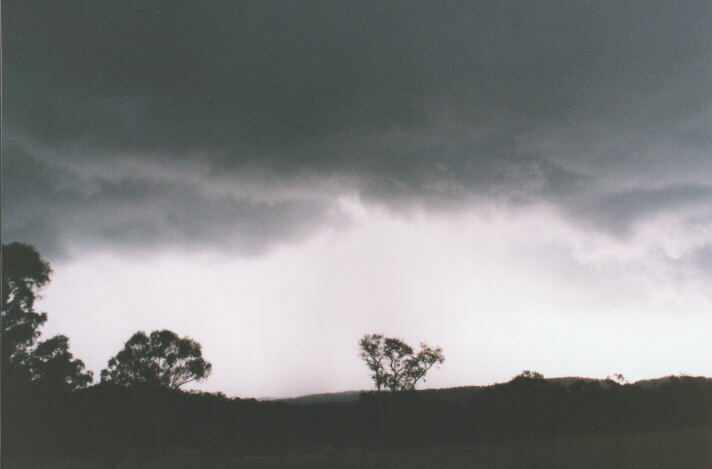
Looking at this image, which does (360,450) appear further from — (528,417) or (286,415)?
(528,417)

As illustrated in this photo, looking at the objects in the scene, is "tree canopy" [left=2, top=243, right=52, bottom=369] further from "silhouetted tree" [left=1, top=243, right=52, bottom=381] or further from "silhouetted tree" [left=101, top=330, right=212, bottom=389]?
"silhouetted tree" [left=101, top=330, right=212, bottom=389]

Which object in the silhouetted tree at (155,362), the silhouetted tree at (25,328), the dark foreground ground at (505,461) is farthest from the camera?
A: the silhouetted tree at (155,362)

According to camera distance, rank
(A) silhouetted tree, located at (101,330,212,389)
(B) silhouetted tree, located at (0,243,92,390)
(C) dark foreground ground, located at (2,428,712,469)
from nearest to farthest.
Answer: (C) dark foreground ground, located at (2,428,712,469) < (B) silhouetted tree, located at (0,243,92,390) < (A) silhouetted tree, located at (101,330,212,389)

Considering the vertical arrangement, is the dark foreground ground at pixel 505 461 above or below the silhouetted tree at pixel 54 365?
below

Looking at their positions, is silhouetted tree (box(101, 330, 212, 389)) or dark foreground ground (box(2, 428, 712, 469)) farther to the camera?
silhouetted tree (box(101, 330, 212, 389))

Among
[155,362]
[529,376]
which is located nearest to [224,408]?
[155,362]

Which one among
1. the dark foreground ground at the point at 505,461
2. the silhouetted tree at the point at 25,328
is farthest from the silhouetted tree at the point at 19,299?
the dark foreground ground at the point at 505,461

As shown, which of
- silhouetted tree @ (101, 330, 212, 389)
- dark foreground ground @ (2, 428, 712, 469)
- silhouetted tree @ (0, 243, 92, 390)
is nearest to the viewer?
dark foreground ground @ (2, 428, 712, 469)

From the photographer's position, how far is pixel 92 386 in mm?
30594

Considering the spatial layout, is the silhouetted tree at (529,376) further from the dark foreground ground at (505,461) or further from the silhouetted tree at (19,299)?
the silhouetted tree at (19,299)

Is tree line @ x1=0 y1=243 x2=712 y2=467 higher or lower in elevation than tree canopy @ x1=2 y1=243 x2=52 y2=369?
lower

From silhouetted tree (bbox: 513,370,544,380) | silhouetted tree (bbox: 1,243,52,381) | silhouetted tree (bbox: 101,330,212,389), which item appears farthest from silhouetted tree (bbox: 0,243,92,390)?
silhouetted tree (bbox: 513,370,544,380)

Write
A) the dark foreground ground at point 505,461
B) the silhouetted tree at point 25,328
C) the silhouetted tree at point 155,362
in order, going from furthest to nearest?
the silhouetted tree at point 155,362 → the silhouetted tree at point 25,328 → the dark foreground ground at point 505,461

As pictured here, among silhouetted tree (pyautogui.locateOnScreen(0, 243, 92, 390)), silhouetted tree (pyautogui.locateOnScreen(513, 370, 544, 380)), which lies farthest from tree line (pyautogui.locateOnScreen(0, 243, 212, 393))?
silhouetted tree (pyautogui.locateOnScreen(513, 370, 544, 380))
